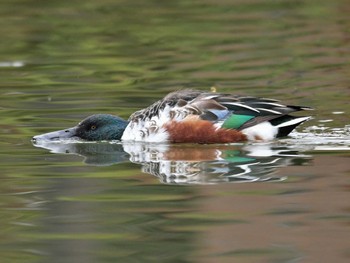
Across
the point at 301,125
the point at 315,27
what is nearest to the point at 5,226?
the point at 301,125

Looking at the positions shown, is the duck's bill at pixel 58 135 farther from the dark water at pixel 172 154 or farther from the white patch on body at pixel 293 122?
the white patch on body at pixel 293 122

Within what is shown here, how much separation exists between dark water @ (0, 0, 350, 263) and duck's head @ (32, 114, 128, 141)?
4.4 inches

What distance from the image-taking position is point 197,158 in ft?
34.9

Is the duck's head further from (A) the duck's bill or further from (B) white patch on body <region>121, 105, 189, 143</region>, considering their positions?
(B) white patch on body <region>121, 105, 189, 143</region>

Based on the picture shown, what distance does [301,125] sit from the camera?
12.2m

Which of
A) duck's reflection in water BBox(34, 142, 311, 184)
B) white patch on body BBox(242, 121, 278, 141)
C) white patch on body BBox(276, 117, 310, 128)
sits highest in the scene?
white patch on body BBox(276, 117, 310, 128)

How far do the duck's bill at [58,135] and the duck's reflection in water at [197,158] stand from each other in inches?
2.5

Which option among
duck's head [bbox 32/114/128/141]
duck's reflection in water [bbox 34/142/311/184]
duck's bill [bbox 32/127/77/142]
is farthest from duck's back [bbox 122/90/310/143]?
duck's bill [bbox 32/127/77/142]

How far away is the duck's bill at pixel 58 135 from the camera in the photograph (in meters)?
11.6

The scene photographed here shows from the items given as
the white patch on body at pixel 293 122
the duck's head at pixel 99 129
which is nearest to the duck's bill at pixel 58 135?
the duck's head at pixel 99 129

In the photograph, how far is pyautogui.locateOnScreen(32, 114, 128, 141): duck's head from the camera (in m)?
11.8

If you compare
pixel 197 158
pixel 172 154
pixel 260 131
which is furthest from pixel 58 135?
pixel 260 131

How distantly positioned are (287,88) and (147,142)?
328 centimetres

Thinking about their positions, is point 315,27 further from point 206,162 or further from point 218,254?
point 218,254
